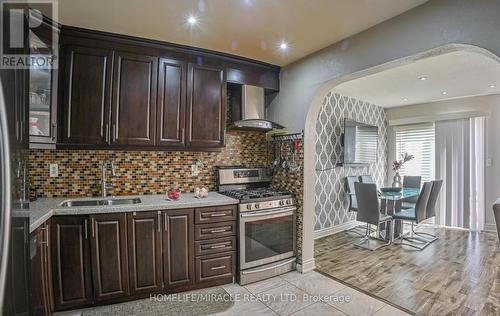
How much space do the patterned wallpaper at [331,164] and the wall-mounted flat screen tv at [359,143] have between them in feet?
0.52

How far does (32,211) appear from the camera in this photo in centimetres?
186

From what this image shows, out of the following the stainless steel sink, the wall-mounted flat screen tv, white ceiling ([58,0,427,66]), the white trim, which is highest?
white ceiling ([58,0,427,66])

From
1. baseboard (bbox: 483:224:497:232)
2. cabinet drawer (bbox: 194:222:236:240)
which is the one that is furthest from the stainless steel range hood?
baseboard (bbox: 483:224:497:232)

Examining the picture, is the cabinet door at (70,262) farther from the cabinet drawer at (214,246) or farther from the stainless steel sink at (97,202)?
the cabinet drawer at (214,246)

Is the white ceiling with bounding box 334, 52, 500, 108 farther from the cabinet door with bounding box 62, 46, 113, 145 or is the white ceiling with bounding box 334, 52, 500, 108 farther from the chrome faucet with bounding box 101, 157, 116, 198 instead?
the chrome faucet with bounding box 101, 157, 116, 198

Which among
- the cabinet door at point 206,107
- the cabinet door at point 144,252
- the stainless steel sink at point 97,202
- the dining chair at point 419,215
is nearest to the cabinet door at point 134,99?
the cabinet door at point 206,107

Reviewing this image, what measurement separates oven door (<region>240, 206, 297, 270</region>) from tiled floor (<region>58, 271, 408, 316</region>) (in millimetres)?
249

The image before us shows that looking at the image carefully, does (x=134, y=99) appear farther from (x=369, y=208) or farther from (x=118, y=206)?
(x=369, y=208)

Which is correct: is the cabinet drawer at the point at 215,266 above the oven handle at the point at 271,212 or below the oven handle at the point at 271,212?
below

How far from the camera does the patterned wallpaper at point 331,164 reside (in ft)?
13.5

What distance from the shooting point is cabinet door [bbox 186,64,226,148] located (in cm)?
272

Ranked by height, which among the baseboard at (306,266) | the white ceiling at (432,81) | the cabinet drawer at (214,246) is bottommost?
the baseboard at (306,266)

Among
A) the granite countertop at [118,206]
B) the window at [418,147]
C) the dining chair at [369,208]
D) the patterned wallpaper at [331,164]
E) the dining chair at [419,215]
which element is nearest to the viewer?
the granite countertop at [118,206]

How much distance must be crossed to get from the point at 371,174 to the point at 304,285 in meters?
3.45
